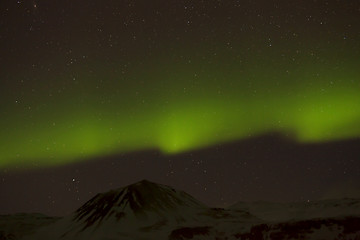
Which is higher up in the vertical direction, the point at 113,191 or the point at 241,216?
the point at 113,191

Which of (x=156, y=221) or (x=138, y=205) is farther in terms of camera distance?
(x=138, y=205)

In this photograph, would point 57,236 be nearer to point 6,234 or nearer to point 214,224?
point 6,234

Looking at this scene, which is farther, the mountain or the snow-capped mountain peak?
the snow-capped mountain peak

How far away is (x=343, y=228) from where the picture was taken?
88.4m

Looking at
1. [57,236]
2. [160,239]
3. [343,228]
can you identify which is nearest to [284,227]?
[343,228]

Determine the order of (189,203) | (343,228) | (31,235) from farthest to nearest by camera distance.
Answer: (189,203)
(31,235)
(343,228)

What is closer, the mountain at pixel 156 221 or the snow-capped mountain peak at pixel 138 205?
the mountain at pixel 156 221

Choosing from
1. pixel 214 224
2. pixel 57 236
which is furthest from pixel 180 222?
pixel 57 236

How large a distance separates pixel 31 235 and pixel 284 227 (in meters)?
103

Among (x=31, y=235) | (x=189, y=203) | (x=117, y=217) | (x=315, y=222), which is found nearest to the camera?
(x=315, y=222)

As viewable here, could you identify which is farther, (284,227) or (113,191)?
(113,191)

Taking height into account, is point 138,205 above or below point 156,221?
above

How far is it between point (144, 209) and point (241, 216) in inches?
1338

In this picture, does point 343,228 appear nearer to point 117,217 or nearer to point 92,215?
point 117,217
